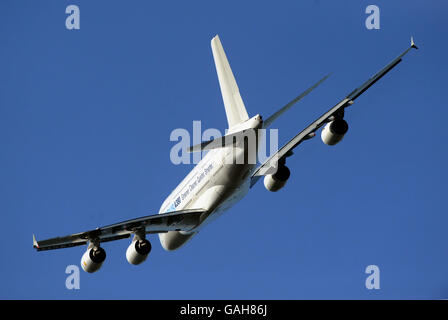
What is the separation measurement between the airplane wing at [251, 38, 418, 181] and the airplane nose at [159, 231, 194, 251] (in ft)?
16.3

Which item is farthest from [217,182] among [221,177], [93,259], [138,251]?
[93,259]

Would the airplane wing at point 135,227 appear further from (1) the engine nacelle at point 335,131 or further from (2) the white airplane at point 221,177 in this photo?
(1) the engine nacelle at point 335,131

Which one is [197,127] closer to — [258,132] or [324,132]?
[258,132]

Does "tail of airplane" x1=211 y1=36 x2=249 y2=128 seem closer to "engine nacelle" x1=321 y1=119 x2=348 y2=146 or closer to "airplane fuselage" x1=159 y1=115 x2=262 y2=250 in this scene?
"airplane fuselage" x1=159 y1=115 x2=262 y2=250

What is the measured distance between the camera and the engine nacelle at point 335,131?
3684 cm

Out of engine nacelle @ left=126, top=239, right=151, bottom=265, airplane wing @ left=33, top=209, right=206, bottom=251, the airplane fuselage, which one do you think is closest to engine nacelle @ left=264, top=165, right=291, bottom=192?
the airplane fuselage

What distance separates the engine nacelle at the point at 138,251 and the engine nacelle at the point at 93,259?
4.53 feet

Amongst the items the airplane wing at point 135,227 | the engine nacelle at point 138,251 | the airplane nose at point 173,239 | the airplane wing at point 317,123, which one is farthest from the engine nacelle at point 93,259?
the airplane wing at point 317,123

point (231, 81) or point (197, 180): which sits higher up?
point (231, 81)
